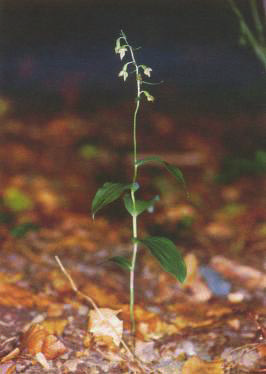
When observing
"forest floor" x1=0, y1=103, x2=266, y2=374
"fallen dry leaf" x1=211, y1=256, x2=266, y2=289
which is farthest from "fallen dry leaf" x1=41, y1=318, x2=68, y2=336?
"fallen dry leaf" x1=211, y1=256, x2=266, y2=289

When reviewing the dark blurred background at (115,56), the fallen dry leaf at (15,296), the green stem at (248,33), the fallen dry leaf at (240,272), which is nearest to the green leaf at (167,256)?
the fallen dry leaf at (15,296)

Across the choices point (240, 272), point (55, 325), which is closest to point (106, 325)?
point (55, 325)

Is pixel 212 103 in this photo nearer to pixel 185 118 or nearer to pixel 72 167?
pixel 185 118

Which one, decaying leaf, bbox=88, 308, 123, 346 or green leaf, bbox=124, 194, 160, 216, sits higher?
green leaf, bbox=124, 194, 160, 216

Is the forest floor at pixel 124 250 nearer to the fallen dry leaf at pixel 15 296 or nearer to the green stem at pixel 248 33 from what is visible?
the fallen dry leaf at pixel 15 296

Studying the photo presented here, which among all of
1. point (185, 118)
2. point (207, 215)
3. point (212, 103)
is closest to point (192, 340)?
point (207, 215)

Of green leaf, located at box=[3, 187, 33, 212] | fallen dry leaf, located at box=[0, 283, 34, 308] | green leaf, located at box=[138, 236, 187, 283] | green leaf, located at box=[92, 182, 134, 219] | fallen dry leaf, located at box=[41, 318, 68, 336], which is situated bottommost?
fallen dry leaf, located at box=[41, 318, 68, 336]

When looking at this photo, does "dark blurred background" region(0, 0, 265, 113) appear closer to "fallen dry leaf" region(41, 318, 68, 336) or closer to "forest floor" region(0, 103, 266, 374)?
"forest floor" region(0, 103, 266, 374)
